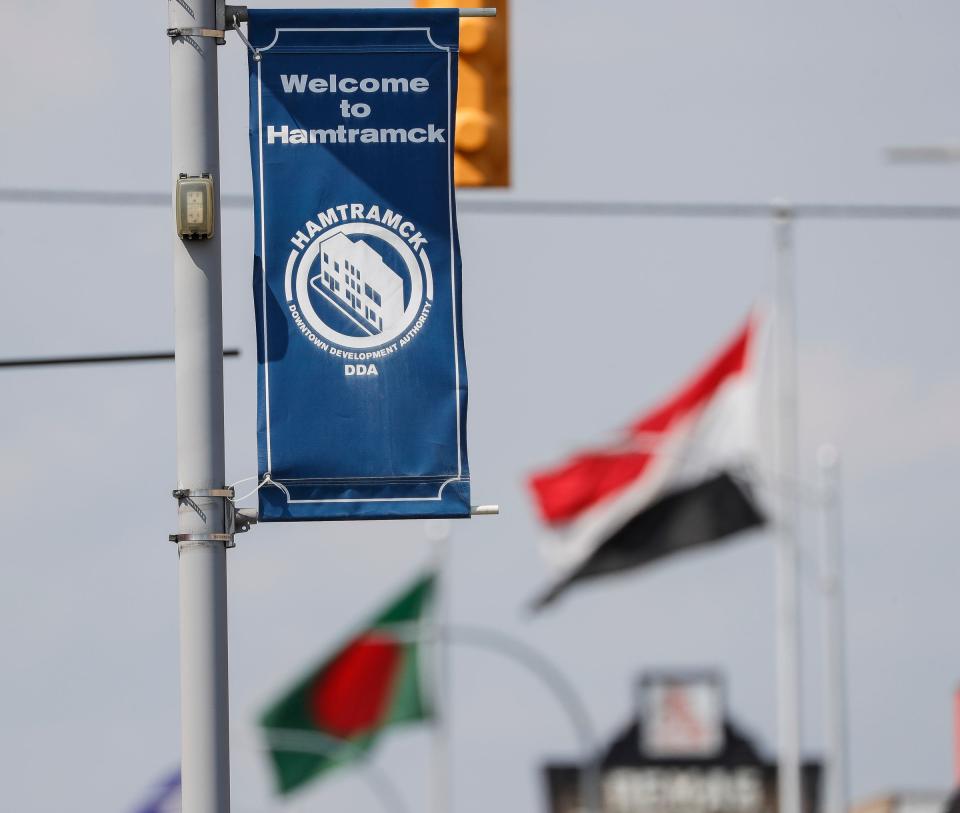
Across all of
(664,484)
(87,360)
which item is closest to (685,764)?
(664,484)

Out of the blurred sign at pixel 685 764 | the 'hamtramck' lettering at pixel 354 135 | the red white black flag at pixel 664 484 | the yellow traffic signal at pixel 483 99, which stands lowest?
the blurred sign at pixel 685 764

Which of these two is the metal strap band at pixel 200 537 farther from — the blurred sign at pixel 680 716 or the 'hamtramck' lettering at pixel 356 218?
the blurred sign at pixel 680 716

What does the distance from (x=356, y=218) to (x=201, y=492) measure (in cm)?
127

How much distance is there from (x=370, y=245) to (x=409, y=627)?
30040mm

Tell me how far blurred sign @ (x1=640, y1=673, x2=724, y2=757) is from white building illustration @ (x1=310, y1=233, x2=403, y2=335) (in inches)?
1588

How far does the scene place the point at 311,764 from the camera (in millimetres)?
43812

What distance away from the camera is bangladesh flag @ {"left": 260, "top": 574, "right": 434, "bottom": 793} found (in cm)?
4059

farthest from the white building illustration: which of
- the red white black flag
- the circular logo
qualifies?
the red white black flag

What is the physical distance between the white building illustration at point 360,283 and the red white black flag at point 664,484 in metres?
15.2

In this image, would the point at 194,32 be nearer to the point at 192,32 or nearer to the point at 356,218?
the point at 192,32

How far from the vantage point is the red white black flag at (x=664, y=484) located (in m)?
25.8

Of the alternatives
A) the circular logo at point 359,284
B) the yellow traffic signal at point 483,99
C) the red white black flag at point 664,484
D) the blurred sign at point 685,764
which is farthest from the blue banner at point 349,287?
the blurred sign at point 685,764

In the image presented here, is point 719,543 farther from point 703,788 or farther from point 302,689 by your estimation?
point 703,788

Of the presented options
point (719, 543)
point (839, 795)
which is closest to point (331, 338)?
point (719, 543)
